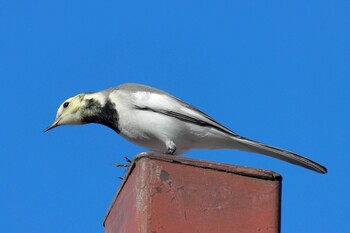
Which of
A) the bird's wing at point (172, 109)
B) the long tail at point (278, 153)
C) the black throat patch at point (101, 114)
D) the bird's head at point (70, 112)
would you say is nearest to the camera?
the long tail at point (278, 153)

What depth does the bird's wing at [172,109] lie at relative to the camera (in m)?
9.79

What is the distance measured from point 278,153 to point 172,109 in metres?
1.40

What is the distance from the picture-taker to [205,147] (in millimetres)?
10031

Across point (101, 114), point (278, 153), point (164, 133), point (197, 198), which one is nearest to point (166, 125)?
point (164, 133)

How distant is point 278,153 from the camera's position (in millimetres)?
9453

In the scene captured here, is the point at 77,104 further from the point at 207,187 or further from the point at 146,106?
the point at 207,187

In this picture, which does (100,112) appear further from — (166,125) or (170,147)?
(170,147)

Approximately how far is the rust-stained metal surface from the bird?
2.97m

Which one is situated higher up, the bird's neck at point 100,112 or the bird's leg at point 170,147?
the bird's neck at point 100,112

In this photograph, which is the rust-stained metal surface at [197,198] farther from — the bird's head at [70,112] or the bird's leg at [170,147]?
the bird's head at [70,112]

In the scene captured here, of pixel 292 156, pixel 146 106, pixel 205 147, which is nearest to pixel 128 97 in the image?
pixel 146 106

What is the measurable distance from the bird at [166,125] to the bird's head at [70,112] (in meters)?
0.72

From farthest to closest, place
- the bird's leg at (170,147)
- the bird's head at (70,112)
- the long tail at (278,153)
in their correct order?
the bird's head at (70,112)
the bird's leg at (170,147)
the long tail at (278,153)

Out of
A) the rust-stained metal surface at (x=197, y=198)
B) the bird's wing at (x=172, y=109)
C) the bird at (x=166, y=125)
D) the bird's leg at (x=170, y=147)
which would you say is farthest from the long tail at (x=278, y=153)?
the rust-stained metal surface at (x=197, y=198)
